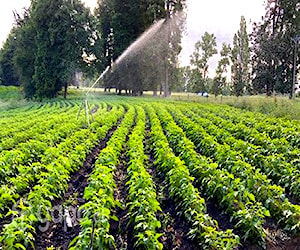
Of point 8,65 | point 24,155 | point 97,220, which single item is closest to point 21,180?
point 24,155

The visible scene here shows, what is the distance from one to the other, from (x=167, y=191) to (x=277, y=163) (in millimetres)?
2413

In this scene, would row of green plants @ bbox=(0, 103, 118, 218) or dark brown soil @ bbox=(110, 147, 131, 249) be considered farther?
row of green plants @ bbox=(0, 103, 118, 218)

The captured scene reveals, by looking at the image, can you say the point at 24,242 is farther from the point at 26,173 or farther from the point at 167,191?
the point at 167,191

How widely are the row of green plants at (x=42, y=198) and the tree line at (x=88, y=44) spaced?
32.0 m

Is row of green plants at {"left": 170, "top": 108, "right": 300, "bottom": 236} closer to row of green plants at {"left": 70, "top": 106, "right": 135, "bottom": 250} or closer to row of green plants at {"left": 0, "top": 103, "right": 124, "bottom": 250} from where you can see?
row of green plants at {"left": 70, "top": 106, "right": 135, "bottom": 250}

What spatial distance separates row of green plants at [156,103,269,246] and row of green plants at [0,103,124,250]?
2.63m

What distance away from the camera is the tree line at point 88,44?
40344 mm

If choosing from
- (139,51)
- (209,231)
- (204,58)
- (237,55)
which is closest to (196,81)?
(204,58)

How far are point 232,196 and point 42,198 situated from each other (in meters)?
3.00

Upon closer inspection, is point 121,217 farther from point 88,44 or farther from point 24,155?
point 88,44

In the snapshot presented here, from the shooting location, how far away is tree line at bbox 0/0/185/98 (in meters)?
40.3

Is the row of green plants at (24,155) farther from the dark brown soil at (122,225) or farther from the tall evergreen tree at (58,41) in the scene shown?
the tall evergreen tree at (58,41)

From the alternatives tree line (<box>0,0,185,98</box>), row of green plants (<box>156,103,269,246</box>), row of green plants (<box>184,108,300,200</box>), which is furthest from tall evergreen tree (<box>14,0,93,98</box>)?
row of green plants (<box>156,103,269,246</box>)

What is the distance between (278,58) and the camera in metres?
34.7
